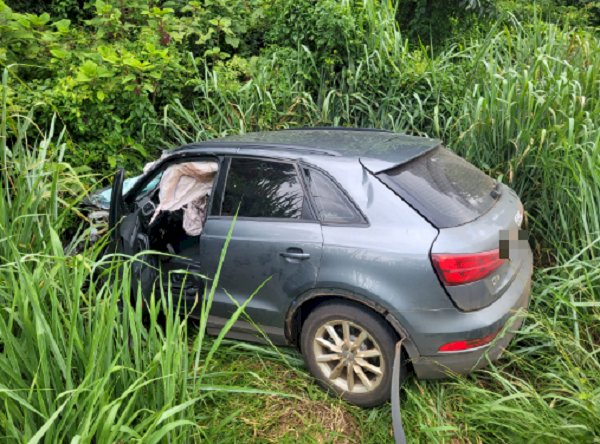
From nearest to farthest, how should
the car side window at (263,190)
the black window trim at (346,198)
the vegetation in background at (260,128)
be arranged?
1. the vegetation in background at (260,128)
2. the black window trim at (346,198)
3. the car side window at (263,190)

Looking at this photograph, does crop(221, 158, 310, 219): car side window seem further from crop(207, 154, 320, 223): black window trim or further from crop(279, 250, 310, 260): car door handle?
crop(279, 250, 310, 260): car door handle

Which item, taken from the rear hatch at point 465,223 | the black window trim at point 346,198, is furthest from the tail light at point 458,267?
the black window trim at point 346,198

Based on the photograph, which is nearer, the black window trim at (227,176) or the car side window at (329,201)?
the car side window at (329,201)

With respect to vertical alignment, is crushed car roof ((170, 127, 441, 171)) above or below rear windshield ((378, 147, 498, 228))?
above

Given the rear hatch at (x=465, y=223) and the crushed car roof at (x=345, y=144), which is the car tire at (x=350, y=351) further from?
the crushed car roof at (x=345, y=144)

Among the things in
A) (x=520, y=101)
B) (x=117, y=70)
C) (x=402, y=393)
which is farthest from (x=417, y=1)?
(x=402, y=393)

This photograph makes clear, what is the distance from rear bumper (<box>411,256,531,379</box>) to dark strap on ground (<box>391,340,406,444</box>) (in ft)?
0.40

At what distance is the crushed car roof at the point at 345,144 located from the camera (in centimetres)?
283

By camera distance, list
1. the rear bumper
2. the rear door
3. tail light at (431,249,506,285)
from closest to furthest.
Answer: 1. tail light at (431,249,506,285)
2. the rear bumper
3. the rear door

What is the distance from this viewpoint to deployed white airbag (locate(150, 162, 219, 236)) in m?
3.52

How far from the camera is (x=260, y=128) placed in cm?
534

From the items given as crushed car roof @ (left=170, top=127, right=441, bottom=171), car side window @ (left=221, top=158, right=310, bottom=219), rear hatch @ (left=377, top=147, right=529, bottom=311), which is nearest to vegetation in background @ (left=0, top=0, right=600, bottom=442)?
rear hatch @ (left=377, top=147, right=529, bottom=311)

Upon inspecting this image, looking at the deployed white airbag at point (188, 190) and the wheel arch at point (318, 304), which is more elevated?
the deployed white airbag at point (188, 190)

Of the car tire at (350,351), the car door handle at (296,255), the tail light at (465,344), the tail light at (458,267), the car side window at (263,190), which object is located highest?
the car side window at (263,190)
